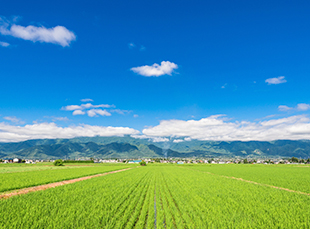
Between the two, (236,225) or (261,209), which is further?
(261,209)

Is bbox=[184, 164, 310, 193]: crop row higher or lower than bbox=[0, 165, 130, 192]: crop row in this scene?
lower

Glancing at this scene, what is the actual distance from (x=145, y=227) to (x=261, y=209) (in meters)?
10.5

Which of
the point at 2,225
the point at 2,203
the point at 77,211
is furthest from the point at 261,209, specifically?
the point at 2,203

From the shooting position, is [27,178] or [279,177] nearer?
[27,178]

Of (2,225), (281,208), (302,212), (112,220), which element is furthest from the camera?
(281,208)

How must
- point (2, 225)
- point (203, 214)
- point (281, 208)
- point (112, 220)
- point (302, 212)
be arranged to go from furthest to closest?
1. point (281, 208)
2. point (302, 212)
3. point (203, 214)
4. point (112, 220)
5. point (2, 225)

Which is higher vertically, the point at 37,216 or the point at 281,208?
the point at 37,216

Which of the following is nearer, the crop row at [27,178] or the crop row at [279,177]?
the crop row at [27,178]

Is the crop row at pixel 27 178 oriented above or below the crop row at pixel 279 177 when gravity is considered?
above

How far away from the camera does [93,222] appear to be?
36.1ft

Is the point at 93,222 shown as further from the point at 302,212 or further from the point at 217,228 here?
the point at 302,212

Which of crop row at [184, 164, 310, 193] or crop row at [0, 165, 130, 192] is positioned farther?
crop row at [184, 164, 310, 193]

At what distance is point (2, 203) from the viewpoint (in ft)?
51.1

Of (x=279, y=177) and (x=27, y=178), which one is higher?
(x=27, y=178)
